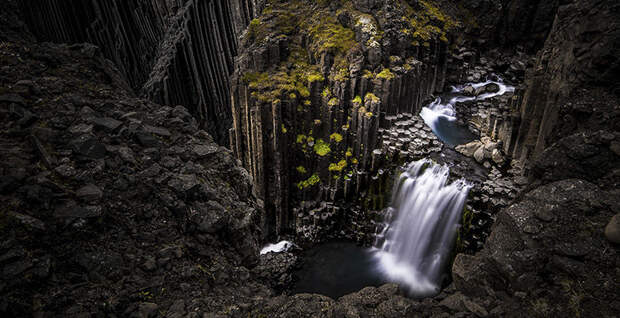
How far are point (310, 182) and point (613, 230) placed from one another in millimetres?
16680

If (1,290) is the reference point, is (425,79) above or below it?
below

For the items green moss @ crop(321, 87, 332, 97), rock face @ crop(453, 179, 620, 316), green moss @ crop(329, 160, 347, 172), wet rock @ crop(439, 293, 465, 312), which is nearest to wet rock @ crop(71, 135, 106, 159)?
wet rock @ crop(439, 293, 465, 312)

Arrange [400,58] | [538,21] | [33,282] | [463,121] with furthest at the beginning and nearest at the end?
[538,21]
[463,121]
[400,58]
[33,282]

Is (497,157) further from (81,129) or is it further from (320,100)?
(81,129)

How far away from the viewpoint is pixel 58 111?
4828 mm

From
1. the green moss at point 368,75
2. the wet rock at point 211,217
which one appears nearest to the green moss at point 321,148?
the green moss at point 368,75

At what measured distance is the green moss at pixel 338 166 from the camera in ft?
64.3

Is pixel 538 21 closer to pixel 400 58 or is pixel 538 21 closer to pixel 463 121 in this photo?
pixel 463 121

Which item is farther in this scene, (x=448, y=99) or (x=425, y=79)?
(x=448, y=99)

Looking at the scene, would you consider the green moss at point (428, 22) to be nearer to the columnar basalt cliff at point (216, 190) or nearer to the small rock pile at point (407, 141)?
the small rock pile at point (407, 141)

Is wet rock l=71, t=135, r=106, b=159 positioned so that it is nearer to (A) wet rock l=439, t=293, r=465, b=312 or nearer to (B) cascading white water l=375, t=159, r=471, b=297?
(A) wet rock l=439, t=293, r=465, b=312

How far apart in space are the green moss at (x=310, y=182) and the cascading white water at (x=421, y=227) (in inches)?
217

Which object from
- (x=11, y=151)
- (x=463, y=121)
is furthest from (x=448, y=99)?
(x=11, y=151)

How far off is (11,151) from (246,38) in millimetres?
19973
